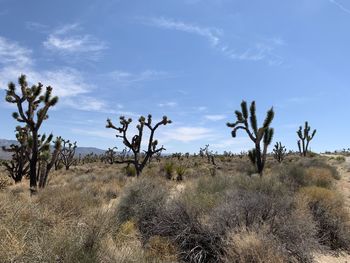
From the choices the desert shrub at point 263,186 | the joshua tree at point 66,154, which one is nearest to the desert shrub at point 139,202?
the desert shrub at point 263,186

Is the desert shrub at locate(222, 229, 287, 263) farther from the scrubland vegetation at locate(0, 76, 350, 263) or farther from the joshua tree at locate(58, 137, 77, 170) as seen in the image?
the joshua tree at locate(58, 137, 77, 170)

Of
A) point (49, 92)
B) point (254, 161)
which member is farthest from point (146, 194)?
point (254, 161)

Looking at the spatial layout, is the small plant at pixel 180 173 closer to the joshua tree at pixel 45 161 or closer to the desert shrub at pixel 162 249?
the joshua tree at pixel 45 161

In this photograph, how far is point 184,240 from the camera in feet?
25.5

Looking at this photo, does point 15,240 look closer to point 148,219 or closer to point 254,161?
point 148,219

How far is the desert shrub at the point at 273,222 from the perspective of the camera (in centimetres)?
735

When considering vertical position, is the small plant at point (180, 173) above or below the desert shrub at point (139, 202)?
above

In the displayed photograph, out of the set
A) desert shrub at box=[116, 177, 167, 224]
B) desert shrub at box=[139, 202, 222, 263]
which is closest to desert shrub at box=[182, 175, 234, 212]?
desert shrub at box=[139, 202, 222, 263]

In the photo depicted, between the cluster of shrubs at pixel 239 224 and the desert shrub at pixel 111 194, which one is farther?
the desert shrub at pixel 111 194

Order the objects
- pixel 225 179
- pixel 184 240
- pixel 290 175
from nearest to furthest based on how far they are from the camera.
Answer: pixel 184 240, pixel 225 179, pixel 290 175

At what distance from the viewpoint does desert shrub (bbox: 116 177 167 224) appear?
983 centimetres

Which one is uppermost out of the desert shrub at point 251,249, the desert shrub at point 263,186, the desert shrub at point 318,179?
the desert shrub at point 318,179

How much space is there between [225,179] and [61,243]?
32.0 ft

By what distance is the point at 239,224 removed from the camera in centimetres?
788
